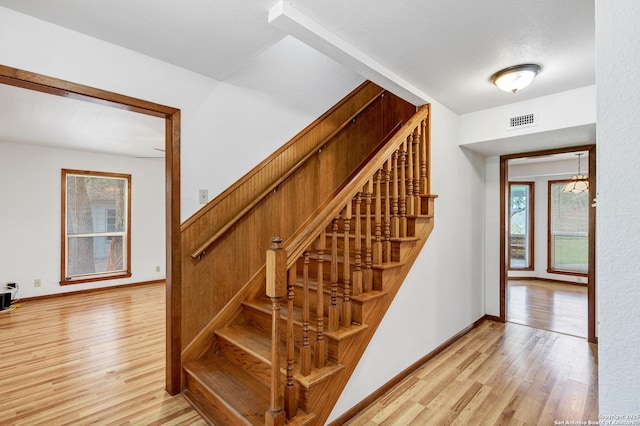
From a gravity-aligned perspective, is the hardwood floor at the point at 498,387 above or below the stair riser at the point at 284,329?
below

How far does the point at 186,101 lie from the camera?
90.6 inches

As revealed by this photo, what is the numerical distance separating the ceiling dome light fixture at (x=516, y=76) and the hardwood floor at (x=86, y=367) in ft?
10.3

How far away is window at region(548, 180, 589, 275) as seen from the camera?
6.00 m

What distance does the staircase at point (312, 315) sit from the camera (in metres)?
1.67

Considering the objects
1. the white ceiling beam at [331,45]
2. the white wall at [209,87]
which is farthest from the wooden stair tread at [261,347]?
the white ceiling beam at [331,45]

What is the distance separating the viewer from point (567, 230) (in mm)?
6156

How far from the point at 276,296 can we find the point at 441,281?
1.93 meters

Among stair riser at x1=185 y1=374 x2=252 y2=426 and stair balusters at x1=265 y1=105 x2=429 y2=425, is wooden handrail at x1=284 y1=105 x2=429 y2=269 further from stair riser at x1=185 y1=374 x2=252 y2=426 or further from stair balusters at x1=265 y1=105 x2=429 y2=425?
stair riser at x1=185 y1=374 x2=252 y2=426

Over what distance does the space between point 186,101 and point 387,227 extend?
1764 mm

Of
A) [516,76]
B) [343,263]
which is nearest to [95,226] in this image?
[343,263]

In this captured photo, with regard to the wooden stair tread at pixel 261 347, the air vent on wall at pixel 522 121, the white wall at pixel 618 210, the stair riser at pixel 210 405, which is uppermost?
the air vent on wall at pixel 522 121

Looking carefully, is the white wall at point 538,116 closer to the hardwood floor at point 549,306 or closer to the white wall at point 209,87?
the white wall at point 209,87

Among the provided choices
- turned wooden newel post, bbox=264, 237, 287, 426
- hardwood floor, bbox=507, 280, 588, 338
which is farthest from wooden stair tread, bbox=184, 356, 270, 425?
hardwood floor, bbox=507, 280, 588, 338

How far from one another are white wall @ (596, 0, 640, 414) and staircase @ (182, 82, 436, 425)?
48.5 inches
